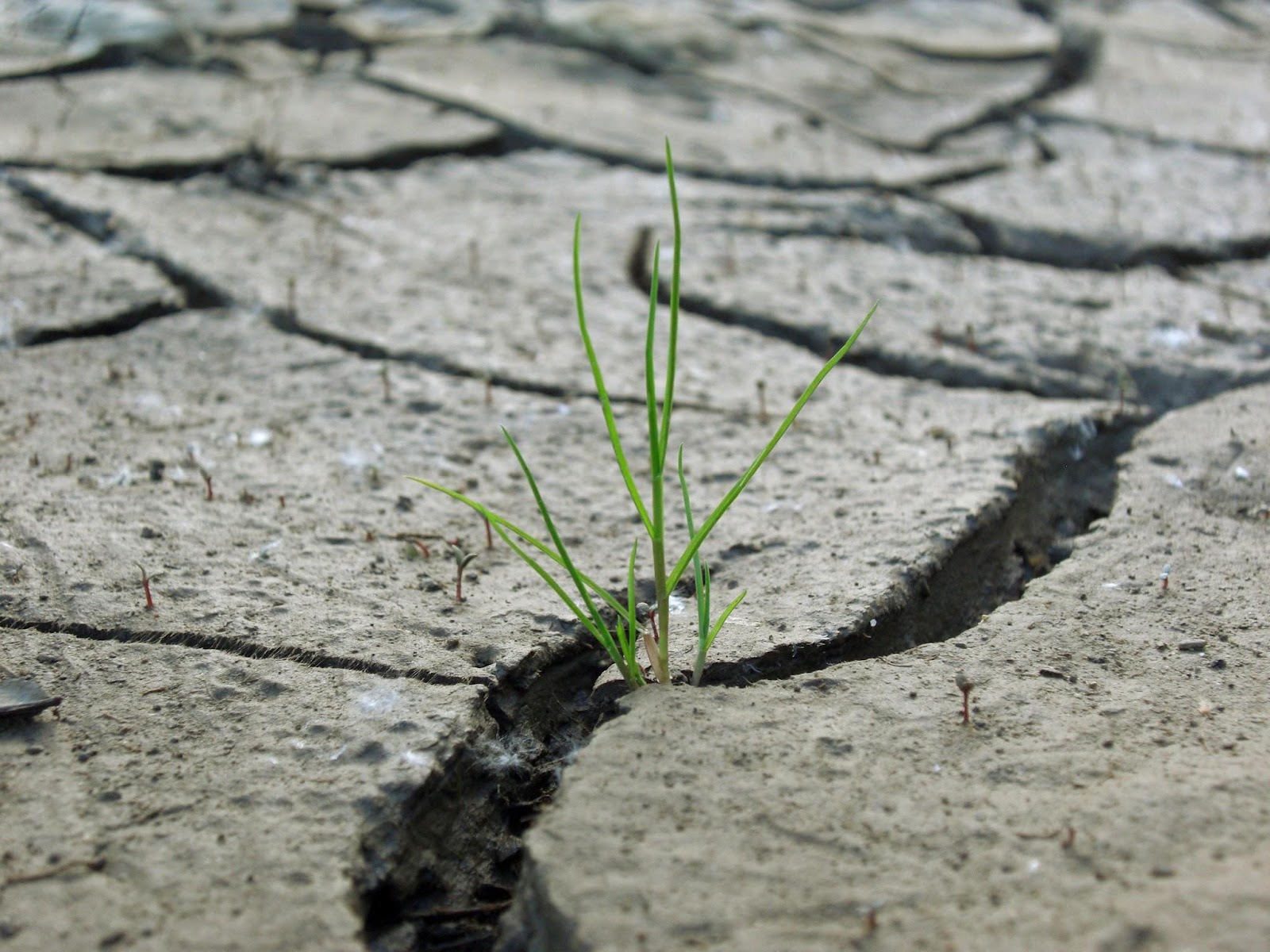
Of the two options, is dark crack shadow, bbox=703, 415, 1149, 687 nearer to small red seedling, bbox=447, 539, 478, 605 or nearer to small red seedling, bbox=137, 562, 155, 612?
small red seedling, bbox=447, 539, 478, 605

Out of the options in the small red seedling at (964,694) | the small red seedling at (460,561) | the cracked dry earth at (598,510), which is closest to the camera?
the cracked dry earth at (598,510)

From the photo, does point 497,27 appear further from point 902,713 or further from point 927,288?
point 902,713

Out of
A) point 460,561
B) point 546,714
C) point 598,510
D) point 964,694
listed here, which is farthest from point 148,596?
point 964,694

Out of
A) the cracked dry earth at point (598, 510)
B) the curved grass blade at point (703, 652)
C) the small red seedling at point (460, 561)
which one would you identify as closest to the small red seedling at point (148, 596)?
the cracked dry earth at point (598, 510)

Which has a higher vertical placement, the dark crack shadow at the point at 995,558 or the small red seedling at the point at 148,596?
the dark crack shadow at the point at 995,558

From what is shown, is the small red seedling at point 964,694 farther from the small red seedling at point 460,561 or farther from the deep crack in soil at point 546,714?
the small red seedling at point 460,561

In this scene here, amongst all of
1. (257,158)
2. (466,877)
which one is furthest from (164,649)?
(257,158)

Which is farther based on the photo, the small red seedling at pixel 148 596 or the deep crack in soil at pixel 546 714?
the small red seedling at pixel 148 596
